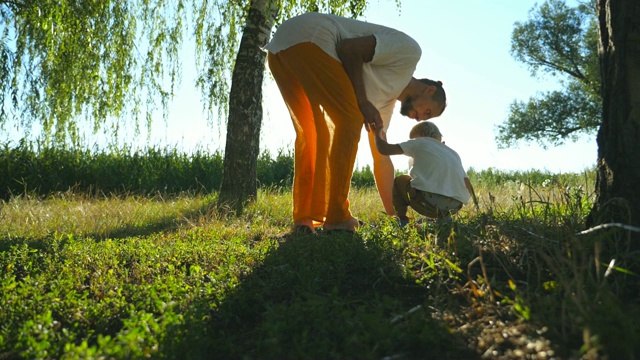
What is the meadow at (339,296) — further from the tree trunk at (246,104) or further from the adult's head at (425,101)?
the tree trunk at (246,104)

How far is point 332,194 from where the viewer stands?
196 inches

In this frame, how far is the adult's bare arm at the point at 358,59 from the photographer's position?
15.8 ft

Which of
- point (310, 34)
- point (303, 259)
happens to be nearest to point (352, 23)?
point (310, 34)

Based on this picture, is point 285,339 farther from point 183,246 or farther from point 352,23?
point 352,23

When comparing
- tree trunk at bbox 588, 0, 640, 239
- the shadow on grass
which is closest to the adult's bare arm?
the shadow on grass

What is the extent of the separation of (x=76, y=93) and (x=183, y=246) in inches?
293

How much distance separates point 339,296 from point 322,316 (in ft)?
1.69

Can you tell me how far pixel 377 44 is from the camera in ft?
15.8

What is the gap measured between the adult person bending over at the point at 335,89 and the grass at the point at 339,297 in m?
0.45

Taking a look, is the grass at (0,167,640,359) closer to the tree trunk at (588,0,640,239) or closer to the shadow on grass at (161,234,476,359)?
the shadow on grass at (161,234,476,359)

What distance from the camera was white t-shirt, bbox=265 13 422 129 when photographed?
15.9 ft

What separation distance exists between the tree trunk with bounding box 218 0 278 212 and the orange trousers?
3.20m

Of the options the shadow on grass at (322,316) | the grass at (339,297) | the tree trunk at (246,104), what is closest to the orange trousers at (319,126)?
the grass at (339,297)

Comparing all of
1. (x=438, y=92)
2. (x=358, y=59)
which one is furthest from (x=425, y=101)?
(x=358, y=59)
